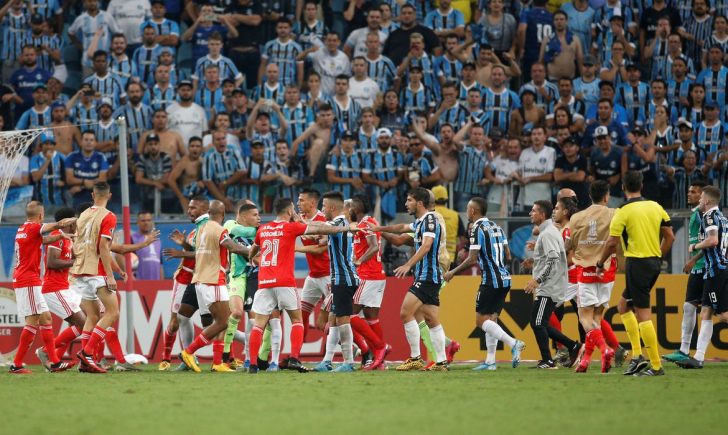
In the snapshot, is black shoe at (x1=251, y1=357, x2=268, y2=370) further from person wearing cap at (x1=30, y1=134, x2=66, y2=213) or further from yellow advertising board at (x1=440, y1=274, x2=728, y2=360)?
person wearing cap at (x1=30, y1=134, x2=66, y2=213)

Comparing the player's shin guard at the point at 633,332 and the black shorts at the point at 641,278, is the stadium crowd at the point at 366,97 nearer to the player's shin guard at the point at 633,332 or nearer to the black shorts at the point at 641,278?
the player's shin guard at the point at 633,332

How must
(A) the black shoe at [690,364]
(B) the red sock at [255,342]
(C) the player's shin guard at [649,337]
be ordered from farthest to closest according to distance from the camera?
1. (A) the black shoe at [690,364]
2. (B) the red sock at [255,342]
3. (C) the player's shin guard at [649,337]

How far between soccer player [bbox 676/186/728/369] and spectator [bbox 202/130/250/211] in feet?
27.3

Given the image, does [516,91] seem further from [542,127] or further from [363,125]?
[363,125]

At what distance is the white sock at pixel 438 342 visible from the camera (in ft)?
42.9

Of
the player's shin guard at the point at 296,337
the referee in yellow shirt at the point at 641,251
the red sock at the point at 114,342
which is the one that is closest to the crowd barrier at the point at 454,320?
the red sock at the point at 114,342

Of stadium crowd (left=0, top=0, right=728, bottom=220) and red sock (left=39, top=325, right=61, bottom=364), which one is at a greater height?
stadium crowd (left=0, top=0, right=728, bottom=220)

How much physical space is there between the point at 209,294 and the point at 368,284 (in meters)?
2.21

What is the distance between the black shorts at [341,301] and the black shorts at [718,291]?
5123 millimetres

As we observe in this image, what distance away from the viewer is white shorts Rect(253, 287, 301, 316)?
12711mm

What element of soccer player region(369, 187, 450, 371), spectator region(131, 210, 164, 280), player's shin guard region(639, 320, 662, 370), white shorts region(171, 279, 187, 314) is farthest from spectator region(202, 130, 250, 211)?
player's shin guard region(639, 320, 662, 370)

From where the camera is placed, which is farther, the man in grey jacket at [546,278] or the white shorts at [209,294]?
the white shorts at [209,294]

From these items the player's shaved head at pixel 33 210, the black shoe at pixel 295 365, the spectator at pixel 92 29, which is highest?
the spectator at pixel 92 29

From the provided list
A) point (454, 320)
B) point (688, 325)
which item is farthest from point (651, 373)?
point (454, 320)
